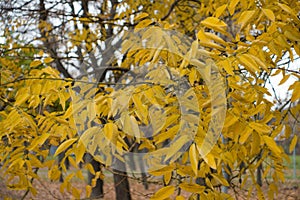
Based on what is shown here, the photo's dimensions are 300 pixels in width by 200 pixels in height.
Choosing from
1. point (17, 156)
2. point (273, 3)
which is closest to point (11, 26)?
point (17, 156)

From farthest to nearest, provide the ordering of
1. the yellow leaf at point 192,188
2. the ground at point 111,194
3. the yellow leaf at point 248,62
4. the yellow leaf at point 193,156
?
the ground at point 111,194 < the yellow leaf at point 192,188 < the yellow leaf at point 248,62 < the yellow leaf at point 193,156

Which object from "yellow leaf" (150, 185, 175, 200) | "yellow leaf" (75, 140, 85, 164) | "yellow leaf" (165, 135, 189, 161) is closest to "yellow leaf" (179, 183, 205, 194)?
"yellow leaf" (150, 185, 175, 200)

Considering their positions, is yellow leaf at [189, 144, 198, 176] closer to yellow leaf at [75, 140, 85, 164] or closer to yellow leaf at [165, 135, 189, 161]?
yellow leaf at [165, 135, 189, 161]

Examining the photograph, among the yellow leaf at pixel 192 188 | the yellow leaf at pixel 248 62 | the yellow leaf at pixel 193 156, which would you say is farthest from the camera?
the yellow leaf at pixel 192 188

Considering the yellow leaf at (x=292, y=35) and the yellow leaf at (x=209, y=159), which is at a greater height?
the yellow leaf at (x=292, y=35)

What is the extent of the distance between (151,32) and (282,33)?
1.47 ft

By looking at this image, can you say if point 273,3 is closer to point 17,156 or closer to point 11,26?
point 17,156

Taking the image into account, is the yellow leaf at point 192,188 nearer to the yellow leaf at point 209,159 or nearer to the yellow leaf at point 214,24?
the yellow leaf at point 209,159

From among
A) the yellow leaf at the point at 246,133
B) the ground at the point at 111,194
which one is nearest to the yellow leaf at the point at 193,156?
the yellow leaf at the point at 246,133

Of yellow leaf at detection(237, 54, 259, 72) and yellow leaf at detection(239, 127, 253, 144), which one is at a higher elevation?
yellow leaf at detection(237, 54, 259, 72)

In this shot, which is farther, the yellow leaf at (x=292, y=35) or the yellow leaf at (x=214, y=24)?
the yellow leaf at (x=292, y=35)

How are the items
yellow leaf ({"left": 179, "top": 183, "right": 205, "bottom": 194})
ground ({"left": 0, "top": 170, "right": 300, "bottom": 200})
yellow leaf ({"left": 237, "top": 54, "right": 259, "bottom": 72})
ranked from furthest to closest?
ground ({"left": 0, "top": 170, "right": 300, "bottom": 200}) < yellow leaf ({"left": 179, "top": 183, "right": 205, "bottom": 194}) < yellow leaf ({"left": 237, "top": 54, "right": 259, "bottom": 72})

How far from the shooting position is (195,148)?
1.06 metres

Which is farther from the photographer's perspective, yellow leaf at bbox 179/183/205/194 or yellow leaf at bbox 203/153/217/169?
yellow leaf at bbox 179/183/205/194
